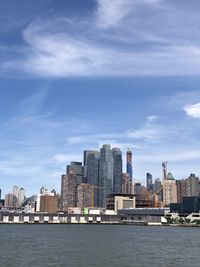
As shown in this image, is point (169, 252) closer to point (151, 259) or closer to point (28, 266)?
point (151, 259)

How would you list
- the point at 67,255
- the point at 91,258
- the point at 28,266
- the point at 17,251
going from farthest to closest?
the point at 17,251 → the point at 67,255 → the point at 91,258 → the point at 28,266

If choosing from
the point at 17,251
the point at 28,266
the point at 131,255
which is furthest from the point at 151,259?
the point at 17,251

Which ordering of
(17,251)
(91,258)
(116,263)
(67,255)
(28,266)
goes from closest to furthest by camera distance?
1. (28,266)
2. (116,263)
3. (91,258)
4. (67,255)
5. (17,251)

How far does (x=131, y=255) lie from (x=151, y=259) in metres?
5.44

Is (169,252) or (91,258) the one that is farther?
(169,252)

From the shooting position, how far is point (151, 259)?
61500 millimetres

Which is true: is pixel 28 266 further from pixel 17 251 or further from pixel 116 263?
pixel 17 251

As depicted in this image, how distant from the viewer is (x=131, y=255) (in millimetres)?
66250

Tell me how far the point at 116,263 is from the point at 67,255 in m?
11.4

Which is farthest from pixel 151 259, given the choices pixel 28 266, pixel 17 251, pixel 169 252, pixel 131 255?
pixel 17 251

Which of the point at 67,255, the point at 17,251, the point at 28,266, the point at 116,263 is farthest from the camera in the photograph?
the point at 17,251

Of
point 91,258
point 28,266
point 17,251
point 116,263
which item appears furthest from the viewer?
point 17,251

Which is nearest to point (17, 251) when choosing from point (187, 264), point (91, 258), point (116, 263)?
point (91, 258)

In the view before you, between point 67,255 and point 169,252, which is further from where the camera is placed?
point 169,252
